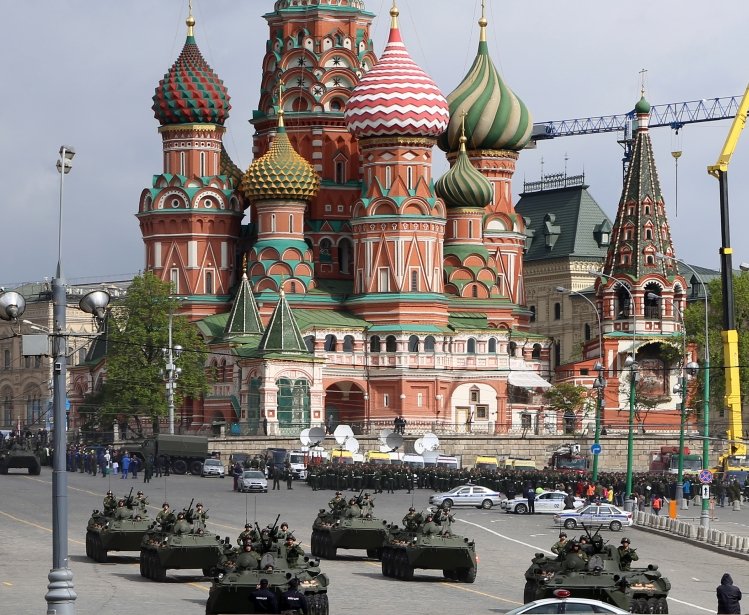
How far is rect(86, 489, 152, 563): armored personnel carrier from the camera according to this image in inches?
1692

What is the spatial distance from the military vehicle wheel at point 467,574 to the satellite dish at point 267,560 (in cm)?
634

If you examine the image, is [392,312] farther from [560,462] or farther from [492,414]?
[560,462]

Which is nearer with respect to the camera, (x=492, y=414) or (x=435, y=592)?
(x=435, y=592)

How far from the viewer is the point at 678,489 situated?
66250 mm

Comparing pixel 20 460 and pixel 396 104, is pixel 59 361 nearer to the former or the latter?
pixel 20 460

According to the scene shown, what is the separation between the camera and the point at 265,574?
34344mm

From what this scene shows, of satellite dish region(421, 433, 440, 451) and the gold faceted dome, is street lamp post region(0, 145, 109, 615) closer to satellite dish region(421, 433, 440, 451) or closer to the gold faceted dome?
satellite dish region(421, 433, 440, 451)

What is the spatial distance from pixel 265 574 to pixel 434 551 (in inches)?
254

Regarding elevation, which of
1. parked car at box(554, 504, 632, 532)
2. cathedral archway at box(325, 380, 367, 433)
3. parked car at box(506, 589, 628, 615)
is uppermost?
cathedral archway at box(325, 380, 367, 433)

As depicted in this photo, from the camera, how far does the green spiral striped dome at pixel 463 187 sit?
105062 millimetres

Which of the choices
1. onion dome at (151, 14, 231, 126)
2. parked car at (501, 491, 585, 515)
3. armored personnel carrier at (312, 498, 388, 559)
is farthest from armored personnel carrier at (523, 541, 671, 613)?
onion dome at (151, 14, 231, 126)

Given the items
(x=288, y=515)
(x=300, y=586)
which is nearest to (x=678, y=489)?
(x=288, y=515)

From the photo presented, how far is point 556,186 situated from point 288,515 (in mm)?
100702

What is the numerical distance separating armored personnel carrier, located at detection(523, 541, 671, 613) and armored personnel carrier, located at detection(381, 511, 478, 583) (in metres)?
4.49
